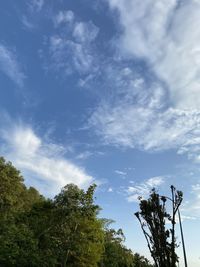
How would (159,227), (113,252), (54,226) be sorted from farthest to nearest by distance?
(113,252), (54,226), (159,227)

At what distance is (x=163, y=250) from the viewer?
1972 centimetres

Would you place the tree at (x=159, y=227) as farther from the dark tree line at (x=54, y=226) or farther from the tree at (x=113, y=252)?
the tree at (x=113, y=252)

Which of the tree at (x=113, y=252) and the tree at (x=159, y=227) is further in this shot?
the tree at (x=113, y=252)

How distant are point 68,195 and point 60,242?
18.4 ft

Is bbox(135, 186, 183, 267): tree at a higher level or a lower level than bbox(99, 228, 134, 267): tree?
lower

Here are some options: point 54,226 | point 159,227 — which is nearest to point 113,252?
point 54,226

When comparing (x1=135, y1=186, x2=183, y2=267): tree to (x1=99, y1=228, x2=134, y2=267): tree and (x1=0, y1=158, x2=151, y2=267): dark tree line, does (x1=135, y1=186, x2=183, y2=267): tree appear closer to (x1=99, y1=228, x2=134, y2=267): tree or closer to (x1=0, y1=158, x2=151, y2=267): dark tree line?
(x1=0, y1=158, x2=151, y2=267): dark tree line

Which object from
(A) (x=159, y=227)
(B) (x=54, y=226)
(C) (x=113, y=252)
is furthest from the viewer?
(C) (x=113, y=252)

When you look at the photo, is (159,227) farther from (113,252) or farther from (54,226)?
(113,252)

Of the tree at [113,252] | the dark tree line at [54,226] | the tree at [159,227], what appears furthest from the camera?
the tree at [113,252]

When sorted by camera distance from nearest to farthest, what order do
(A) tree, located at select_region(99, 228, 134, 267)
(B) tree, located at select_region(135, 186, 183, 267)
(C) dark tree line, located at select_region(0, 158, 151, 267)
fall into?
(B) tree, located at select_region(135, 186, 183, 267), (C) dark tree line, located at select_region(0, 158, 151, 267), (A) tree, located at select_region(99, 228, 134, 267)

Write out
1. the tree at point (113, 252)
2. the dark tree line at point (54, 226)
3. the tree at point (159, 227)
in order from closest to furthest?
the tree at point (159, 227)
the dark tree line at point (54, 226)
the tree at point (113, 252)

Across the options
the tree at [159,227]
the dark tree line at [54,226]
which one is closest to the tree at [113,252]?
the dark tree line at [54,226]

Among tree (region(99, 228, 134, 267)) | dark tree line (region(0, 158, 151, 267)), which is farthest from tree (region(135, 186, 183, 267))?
tree (region(99, 228, 134, 267))
